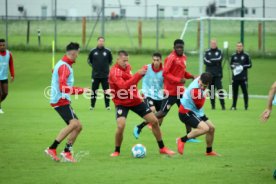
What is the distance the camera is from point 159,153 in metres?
13.6

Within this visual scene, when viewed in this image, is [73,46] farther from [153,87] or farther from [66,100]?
[153,87]

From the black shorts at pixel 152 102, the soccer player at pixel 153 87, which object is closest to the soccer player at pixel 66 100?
the soccer player at pixel 153 87

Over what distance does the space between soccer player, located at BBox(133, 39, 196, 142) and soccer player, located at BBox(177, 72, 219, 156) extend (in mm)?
2265

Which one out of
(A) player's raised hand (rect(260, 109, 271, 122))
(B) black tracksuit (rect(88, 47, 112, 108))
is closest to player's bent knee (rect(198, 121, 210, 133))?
(A) player's raised hand (rect(260, 109, 271, 122))

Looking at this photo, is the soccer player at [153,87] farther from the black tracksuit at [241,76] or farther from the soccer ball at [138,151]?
the black tracksuit at [241,76]

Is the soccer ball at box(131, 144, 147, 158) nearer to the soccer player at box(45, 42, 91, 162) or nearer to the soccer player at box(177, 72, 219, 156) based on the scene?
the soccer player at box(177, 72, 219, 156)

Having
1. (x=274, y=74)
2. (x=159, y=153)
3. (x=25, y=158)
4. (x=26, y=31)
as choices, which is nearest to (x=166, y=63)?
(x=159, y=153)

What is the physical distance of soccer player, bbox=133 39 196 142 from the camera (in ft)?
51.8

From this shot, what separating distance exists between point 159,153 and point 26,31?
91.0 feet

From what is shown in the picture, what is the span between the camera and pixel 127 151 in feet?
45.8

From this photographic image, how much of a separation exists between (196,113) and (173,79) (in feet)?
7.77

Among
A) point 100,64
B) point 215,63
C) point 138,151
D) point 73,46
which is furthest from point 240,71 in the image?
point 73,46

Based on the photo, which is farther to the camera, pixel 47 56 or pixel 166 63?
pixel 47 56

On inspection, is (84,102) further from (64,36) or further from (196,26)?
(64,36)
